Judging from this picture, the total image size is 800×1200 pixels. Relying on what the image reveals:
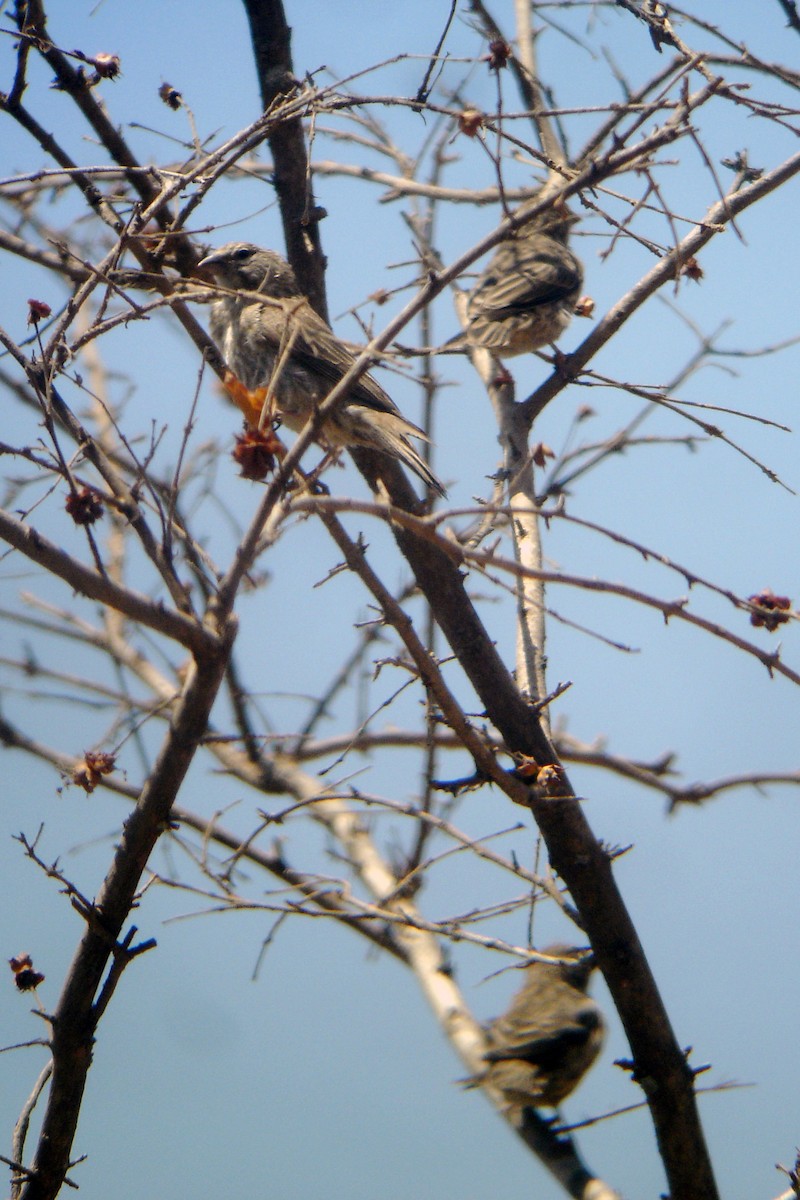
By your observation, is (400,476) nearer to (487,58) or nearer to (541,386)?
(541,386)

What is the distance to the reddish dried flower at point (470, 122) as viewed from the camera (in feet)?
9.66

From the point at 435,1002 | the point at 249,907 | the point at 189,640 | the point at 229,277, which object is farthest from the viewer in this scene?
the point at 229,277

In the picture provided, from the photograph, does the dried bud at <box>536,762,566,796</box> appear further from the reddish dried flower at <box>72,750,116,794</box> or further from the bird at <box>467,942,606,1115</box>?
the reddish dried flower at <box>72,750,116,794</box>

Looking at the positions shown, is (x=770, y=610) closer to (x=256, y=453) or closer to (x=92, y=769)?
(x=256, y=453)

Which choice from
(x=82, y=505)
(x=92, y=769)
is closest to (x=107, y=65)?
(x=82, y=505)

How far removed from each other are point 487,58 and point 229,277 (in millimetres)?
3020

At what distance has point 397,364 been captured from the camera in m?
3.02

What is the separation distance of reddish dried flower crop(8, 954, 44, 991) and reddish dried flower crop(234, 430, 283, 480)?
5.12 feet

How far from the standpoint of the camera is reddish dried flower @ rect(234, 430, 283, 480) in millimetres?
2287

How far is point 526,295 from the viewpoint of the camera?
5.73 meters

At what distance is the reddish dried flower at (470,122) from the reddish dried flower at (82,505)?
1.37 metres

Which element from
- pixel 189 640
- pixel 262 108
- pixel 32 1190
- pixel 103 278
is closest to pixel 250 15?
pixel 262 108

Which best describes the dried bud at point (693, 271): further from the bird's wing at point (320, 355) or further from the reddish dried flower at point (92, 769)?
the reddish dried flower at point (92, 769)

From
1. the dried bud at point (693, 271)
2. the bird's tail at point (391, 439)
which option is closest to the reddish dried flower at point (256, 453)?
the bird's tail at point (391, 439)
